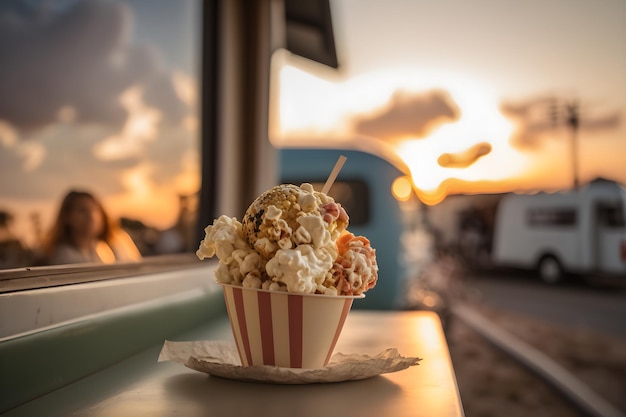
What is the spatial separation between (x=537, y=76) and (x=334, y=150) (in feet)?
10.7

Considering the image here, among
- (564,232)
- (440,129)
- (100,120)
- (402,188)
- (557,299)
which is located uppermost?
(440,129)

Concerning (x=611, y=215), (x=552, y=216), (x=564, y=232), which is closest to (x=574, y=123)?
(x=552, y=216)

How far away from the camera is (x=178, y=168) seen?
10.9ft

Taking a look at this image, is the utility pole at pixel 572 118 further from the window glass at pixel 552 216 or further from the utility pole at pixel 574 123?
the window glass at pixel 552 216

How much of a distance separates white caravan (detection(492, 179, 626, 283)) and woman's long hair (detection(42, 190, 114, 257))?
28.4 ft

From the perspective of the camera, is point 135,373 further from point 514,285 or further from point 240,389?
point 514,285

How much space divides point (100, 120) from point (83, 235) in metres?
0.55

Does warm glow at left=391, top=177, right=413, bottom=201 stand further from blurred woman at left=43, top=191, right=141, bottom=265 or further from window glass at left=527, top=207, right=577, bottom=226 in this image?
window glass at left=527, top=207, right=577, bottom=226

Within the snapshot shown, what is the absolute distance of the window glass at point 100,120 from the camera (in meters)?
2.26

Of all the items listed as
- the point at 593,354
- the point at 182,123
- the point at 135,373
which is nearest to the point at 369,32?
the point at 182,123

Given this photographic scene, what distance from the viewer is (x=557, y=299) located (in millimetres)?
9953

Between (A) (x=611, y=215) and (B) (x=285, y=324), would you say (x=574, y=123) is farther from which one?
(B) (x=285, y=324)

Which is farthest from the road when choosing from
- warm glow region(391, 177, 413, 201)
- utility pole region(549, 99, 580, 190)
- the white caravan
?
warm glow region(391, 177, 413, 201)

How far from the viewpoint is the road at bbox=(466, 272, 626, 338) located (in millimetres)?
8031
